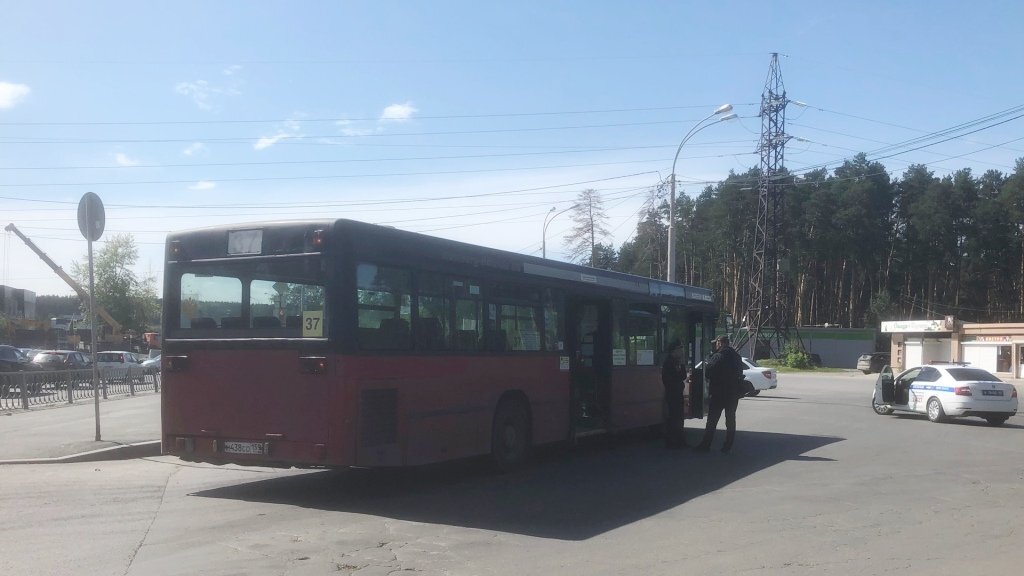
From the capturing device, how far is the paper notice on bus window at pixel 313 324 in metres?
9.20

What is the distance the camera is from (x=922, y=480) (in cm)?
1191

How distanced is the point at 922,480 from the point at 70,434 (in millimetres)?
13777

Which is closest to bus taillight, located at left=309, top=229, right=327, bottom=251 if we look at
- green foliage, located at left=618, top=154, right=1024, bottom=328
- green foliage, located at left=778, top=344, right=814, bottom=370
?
green foliage, located at left=778, top=344, right=814, bottom=370

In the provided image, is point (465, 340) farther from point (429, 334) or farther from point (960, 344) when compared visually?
point (960, 344)

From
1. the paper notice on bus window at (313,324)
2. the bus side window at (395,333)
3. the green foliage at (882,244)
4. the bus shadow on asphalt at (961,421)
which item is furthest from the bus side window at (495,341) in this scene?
the green foliage at (882,244)

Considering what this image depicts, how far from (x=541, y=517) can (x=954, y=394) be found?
1566cm

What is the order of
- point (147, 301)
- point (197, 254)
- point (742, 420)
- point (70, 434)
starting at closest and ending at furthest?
point (197, 254) → point (70, 434) → point (742, 420) → point (147, 301)

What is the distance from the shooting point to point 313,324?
9.25 meters

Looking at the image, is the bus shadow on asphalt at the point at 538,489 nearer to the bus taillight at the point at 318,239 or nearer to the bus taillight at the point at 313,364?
the bus taillight at the point at 313,364

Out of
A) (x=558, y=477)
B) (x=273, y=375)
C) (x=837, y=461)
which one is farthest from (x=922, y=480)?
(x=273, y=375)

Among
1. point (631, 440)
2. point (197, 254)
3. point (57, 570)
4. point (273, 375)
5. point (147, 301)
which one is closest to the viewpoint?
point (57, 570)

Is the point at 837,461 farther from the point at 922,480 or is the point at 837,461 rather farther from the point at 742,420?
the point at 742,420

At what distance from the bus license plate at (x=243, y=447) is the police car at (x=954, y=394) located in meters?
17.4

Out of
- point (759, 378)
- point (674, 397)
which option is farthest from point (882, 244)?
point (674, 397)
